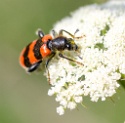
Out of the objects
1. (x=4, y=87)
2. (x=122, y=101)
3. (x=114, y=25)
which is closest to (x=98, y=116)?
(x=122, y=101)

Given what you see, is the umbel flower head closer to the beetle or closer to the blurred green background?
the beetle

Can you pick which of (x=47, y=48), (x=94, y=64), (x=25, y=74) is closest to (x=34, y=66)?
(x=47, y=48)

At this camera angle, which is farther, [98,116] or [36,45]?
[98,116]

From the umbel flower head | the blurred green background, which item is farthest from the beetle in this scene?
the blurred green background

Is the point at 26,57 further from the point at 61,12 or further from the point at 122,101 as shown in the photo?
the point at 61,12

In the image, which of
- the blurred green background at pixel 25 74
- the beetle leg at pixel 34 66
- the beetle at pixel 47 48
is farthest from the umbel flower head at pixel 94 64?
the blurred green background at pixel 25 74

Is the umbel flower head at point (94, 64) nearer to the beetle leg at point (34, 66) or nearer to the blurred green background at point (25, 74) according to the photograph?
the beetle leg at point (34, 66)
